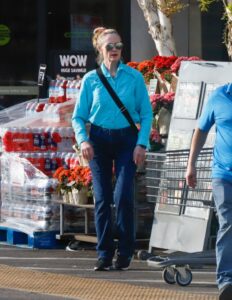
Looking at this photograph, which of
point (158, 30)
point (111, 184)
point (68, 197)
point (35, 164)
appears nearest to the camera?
point (111, 184)

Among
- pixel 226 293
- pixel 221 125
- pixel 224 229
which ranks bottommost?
pixel 226 293

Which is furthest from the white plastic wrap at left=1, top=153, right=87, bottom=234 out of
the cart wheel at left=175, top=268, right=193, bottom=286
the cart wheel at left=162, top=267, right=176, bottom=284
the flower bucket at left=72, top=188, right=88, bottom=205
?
the cart wheel at left=175, top=268, right=193, bottom=286

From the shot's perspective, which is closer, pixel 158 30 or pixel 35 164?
pixel 35 164

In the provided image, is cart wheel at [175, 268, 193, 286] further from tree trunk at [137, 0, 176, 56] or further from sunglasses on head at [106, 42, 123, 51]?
tree trunk at [137, 0, 176, 56]

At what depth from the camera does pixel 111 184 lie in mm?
9656

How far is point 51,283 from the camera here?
29.3 feet

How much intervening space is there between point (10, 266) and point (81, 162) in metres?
1.76

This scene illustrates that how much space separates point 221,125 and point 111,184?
6.68 feet

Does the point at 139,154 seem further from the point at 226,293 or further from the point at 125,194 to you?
the point at 226,293

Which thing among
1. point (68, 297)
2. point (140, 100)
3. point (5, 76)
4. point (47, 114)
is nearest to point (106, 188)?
point (140, 100)

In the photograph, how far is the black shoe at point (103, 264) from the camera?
959 cm

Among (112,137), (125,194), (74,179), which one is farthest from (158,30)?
(125,194)

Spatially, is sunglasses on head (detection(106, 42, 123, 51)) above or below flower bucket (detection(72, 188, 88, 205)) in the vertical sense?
above

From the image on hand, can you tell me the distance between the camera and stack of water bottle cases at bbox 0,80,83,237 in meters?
11.3
